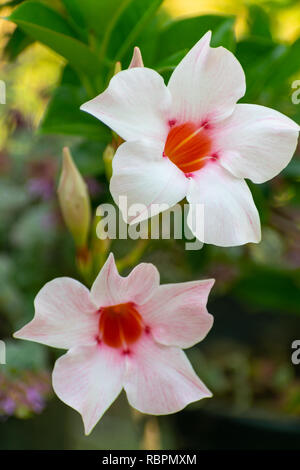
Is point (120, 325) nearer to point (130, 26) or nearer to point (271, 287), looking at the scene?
point (130, 26)

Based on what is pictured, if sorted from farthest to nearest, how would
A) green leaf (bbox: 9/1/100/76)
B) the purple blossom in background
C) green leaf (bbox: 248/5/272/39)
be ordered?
green leaf (bbox: 248/5/272/39) < the purple blossom in background < green leaf (bbox: 9/1/100/76)

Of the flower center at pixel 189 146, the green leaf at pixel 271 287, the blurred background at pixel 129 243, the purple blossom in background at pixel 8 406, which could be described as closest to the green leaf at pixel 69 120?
the blurred background at pixel 129 243

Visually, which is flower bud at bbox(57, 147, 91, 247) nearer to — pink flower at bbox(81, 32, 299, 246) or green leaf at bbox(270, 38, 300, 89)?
pink flower at bbox(81, 32, 299, 246)

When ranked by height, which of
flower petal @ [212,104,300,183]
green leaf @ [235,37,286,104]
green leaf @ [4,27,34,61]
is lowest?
flower petal @ [212,104,300,183]

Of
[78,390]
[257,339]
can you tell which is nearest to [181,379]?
[78,390]

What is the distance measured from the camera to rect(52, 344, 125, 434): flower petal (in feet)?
1.10

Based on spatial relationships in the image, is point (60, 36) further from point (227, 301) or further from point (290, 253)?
point (227, 301)

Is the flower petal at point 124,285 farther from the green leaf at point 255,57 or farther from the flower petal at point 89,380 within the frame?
the green leaf at point 255,57

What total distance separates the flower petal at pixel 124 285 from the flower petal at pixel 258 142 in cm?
7

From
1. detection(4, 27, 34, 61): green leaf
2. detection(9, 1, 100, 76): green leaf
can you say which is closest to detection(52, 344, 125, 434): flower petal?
detection(9, 1, 100, 76): green leaf

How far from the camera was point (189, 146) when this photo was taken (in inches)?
14.1

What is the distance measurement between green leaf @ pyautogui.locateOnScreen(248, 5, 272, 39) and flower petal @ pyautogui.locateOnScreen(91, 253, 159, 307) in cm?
38
